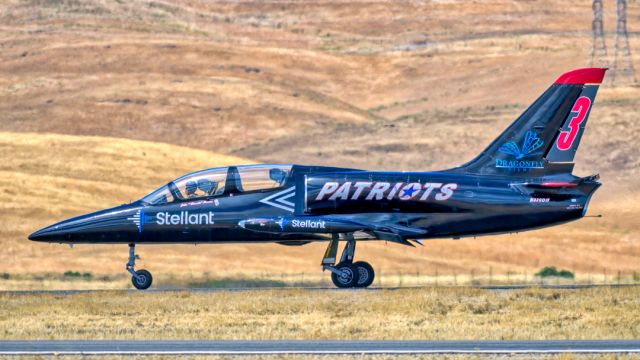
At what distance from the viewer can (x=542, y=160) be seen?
32188 millimetres

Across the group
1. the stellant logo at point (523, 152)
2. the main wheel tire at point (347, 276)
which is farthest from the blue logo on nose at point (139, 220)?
the stellant logo at point (523, 152)

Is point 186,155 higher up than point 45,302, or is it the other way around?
point 186,155

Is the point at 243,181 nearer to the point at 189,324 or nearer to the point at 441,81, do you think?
the point at 189,324

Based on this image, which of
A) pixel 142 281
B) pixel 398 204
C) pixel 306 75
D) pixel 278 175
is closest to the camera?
pixel 398 204

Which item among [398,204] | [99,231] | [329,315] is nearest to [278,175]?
[398,204]

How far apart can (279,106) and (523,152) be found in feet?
268

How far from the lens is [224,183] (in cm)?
3222

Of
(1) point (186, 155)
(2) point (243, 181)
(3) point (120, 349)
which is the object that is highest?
(1) point (186, 155)

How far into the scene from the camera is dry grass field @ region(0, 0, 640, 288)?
184 ft

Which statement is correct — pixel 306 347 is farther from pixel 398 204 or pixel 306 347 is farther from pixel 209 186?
pixel 209 186

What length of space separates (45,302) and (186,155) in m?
49.4

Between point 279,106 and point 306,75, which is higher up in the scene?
point 306,75

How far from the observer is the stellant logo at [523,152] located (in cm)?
3212

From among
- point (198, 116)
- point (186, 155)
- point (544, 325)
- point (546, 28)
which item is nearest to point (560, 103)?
point (544, 325)
